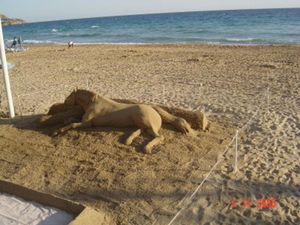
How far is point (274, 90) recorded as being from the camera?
10.2 m

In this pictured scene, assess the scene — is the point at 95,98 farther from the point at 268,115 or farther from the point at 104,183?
the point at 268,115

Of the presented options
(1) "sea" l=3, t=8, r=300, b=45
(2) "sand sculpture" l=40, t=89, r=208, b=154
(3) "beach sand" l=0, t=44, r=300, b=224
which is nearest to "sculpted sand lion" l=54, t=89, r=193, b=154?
(2) "sand sculpture" l=40, t=89, r=208, b=154

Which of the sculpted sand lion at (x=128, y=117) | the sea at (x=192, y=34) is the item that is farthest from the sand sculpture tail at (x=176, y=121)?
the sea at (x=192, y=34)

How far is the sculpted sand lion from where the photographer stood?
226 inches

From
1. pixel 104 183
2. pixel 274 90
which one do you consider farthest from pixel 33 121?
pixel 274 90

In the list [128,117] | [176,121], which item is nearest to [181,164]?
[176,121]

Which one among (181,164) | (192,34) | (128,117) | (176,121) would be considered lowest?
(181,164)

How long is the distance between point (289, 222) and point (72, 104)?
487 cm

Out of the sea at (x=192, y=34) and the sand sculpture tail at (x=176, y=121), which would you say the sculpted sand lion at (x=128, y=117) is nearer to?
the sand sculpture tail at (x=176, y=121)

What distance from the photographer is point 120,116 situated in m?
5.87

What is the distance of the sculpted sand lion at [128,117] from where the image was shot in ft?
18.9

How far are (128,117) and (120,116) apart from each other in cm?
17

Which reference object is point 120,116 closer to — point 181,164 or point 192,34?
point 181,164

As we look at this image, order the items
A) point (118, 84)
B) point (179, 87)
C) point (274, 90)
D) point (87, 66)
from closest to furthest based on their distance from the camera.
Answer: point (274, 90), point (179, 87), point (118, 84), point (87, 66)
